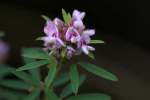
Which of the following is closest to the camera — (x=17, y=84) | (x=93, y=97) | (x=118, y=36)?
(x=93, y=97)

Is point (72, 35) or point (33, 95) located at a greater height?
point (72, 35)

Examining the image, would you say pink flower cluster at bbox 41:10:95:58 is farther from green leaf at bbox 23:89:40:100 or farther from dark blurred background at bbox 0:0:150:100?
dark blurred background at bbox 0:0:150:100

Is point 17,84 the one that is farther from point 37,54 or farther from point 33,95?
point 37,54

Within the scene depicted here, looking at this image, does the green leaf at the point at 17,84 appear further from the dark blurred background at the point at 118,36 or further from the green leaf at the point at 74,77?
the dark blurred background at the point at 118,36

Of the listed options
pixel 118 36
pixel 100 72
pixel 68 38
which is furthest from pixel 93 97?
pixel 118 36

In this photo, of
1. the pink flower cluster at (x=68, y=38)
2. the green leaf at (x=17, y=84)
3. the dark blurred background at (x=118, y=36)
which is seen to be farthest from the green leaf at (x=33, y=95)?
the dark blurred background at (x=118, y=36)

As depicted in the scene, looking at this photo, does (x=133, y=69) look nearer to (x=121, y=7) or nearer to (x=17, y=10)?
(x=121, y=7)
